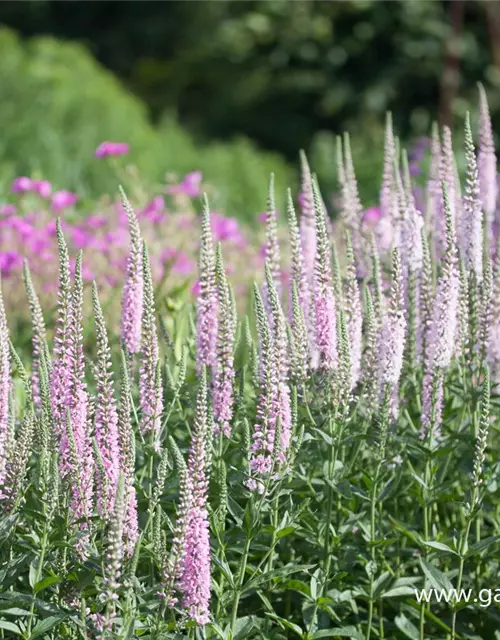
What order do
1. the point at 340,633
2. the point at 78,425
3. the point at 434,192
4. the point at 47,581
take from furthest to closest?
the point at 434,192, the point at 340,633, the point at 78,425, the point at 47,581

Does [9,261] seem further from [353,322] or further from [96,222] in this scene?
[353,322]

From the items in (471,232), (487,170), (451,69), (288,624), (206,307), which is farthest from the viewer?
(451,69)

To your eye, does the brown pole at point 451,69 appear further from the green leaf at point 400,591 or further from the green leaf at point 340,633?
the green leaf at point 340,633

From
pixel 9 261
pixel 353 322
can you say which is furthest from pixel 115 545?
pixel 9 261

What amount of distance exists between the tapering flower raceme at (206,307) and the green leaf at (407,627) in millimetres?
1000

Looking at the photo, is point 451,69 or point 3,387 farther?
point 451,69

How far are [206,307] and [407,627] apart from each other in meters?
1.19

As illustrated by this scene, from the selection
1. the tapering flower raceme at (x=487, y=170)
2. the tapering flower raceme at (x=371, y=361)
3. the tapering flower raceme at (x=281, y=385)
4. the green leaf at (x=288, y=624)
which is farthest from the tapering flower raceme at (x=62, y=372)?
the tapering flower raceme at (x=487, y=170)

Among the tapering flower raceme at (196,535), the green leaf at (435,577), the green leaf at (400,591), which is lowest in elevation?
the green leaf at (400,591)

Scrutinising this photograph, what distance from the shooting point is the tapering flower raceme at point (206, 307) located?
11.3 ft

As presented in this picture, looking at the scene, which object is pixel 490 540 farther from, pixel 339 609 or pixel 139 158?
pixel 139 158

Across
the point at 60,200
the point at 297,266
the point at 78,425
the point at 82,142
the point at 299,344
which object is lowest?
the point at 78,425

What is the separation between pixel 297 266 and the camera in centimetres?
370

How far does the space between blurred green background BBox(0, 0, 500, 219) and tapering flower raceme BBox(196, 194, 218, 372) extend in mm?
5271
